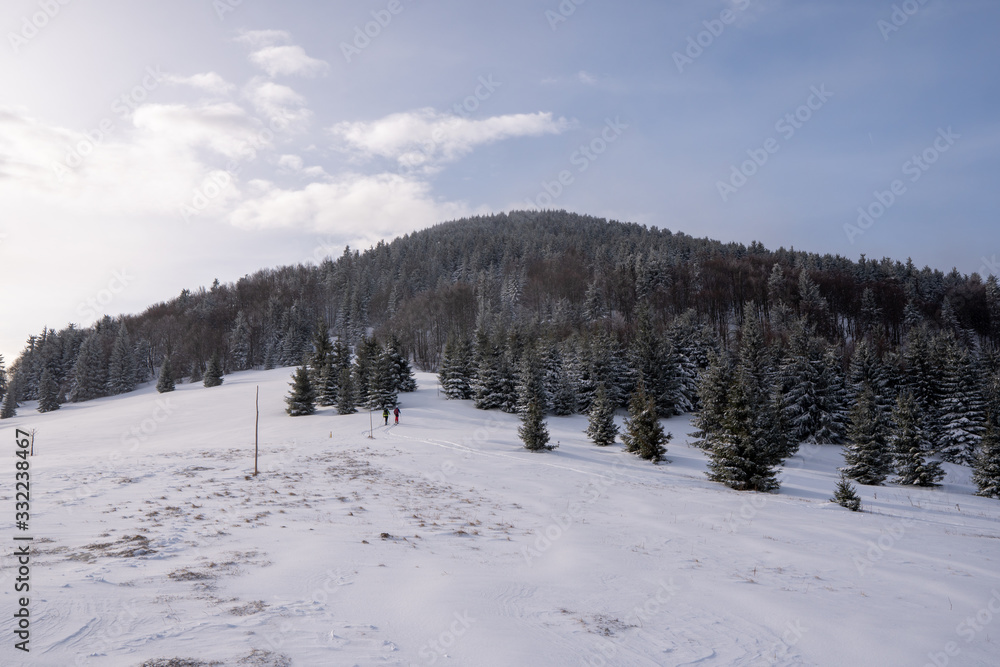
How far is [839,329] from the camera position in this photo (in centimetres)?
8450

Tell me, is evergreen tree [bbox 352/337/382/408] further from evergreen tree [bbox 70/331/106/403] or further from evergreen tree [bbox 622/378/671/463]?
evergreen tree [bbox 70/331/106/403]

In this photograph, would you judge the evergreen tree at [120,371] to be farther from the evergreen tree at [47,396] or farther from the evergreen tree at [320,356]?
the evergreen tree at [320,356]

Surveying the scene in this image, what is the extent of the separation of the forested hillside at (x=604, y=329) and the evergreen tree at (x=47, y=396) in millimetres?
254

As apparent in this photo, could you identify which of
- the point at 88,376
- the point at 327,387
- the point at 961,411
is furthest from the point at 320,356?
the point at 961,411

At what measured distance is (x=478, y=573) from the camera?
334 inches

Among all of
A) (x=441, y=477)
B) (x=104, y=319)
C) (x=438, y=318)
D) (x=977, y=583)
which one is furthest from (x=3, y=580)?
(x=104, y=319)

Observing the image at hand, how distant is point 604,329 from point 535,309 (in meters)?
47.0

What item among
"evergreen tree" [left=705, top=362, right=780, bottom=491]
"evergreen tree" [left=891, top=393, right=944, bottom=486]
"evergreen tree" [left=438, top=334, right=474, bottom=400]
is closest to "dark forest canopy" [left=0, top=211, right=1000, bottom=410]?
"evergreen tree" [left=438, top=334, right=474, bottom=400]

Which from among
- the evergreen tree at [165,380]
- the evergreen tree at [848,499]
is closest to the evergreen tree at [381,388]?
the evergreen tree at [848,499]

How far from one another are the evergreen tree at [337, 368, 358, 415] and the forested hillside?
5.85ft

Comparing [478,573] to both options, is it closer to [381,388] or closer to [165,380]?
[381,388]

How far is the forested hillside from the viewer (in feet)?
149

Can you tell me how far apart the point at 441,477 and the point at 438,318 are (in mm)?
74551

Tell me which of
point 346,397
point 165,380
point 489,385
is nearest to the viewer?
point 346,397
